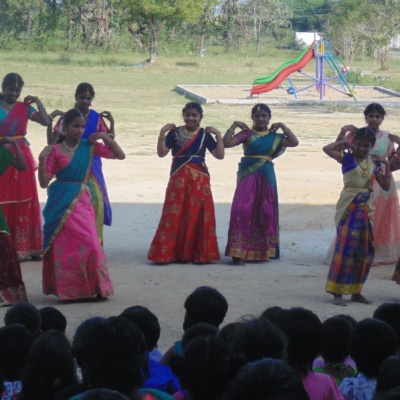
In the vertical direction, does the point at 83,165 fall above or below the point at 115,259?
above

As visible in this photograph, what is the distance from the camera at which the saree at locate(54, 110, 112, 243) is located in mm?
8781

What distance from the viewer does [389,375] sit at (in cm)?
325

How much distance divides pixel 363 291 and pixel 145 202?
193 inches

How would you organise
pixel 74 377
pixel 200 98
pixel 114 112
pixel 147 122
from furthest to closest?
pixel 200 98
pixel 114 112
pixel 147 122
pixel 74 377

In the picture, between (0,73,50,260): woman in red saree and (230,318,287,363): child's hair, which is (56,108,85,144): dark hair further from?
(230,318,287,363): child's hair

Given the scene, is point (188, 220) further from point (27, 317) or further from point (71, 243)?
point (27, 317)

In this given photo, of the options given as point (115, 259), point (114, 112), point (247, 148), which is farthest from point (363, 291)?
point (114, 112)

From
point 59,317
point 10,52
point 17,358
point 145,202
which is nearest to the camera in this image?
point 17,358

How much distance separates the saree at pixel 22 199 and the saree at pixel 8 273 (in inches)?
81.0

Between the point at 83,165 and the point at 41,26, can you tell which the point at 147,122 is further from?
the point at 41,26

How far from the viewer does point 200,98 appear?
29797 millimetres

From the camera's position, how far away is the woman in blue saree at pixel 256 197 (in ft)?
31.5

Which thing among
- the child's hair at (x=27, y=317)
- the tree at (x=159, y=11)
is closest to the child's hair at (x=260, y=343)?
the child's hair at (x=27, y=317)

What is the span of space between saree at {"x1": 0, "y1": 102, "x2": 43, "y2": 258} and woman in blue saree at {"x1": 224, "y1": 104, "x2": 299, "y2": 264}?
202cm
